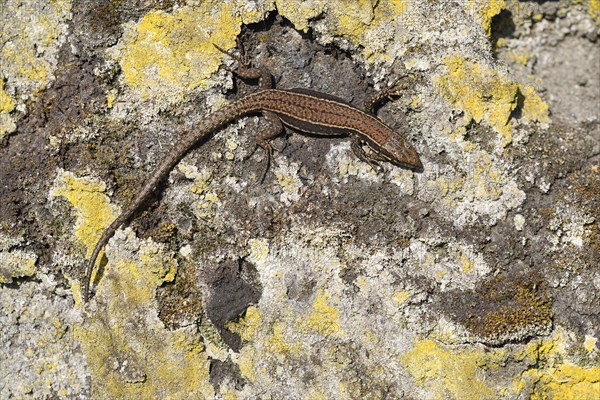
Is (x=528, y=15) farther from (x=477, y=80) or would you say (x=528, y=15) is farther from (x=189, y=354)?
(x=189, y=354)

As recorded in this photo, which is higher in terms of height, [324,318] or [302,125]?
[302,125]

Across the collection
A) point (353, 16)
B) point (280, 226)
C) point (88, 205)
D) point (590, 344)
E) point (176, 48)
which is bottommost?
point (590, 344)

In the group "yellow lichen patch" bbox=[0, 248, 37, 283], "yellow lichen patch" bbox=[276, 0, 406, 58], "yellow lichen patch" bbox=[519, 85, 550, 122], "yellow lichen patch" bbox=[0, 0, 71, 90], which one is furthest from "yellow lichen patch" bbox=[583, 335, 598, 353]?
"yellow lichen patch" bbox=[0, 0, 71, 90]

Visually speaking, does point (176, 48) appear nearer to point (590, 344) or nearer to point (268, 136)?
point (268, 136)

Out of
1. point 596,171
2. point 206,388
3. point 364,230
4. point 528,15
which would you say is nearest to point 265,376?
point 206,388

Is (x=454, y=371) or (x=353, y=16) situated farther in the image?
(x=353, y=16)

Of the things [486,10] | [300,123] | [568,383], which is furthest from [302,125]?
[568,383]

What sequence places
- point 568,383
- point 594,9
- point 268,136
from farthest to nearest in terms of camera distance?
point 594,9, point 268,136, point 568,383
